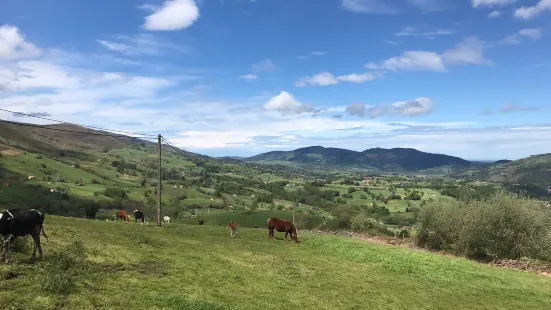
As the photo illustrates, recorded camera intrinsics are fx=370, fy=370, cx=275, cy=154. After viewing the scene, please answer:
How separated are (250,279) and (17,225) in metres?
12.0

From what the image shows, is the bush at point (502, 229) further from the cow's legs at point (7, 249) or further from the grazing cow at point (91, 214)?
the grazing cow at point (91, 214)

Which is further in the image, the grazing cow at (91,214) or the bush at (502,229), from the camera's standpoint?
the grazing cow at (91,214)

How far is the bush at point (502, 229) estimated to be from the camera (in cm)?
4531

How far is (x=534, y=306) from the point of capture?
2456 centimetres

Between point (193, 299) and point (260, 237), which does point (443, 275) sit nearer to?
point (260, 237)

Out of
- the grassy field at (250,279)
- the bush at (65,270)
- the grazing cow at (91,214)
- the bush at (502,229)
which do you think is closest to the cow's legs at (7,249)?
the grassy field at (250,279)

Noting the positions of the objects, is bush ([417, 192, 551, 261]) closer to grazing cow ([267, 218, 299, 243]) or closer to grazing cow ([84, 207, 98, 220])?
grazing cow ([267, 218, 299, 243])

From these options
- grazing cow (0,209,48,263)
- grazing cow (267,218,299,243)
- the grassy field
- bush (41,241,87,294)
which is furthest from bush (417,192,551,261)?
grazing cow (0,209,48,263)

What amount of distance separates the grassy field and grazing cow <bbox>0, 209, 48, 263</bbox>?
2.96 feet

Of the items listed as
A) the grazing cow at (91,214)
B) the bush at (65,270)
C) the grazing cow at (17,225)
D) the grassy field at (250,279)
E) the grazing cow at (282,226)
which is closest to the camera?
the bush at (65,270)

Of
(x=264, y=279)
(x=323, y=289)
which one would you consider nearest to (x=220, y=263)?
(x=264, y=279)

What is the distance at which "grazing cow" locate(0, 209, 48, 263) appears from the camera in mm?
16311

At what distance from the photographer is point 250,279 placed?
21.6m

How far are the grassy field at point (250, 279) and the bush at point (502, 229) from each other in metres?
11.9
